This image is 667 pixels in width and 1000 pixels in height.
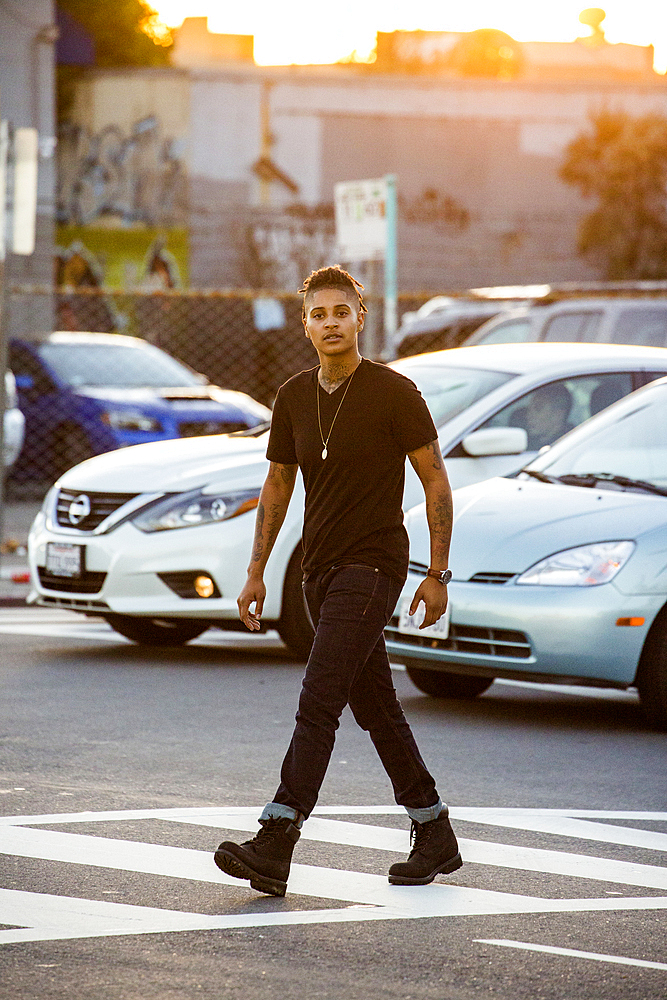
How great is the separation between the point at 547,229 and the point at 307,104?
5825 mm

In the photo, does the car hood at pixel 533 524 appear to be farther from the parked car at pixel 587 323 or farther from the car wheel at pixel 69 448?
the car wheel at pixel 69 448

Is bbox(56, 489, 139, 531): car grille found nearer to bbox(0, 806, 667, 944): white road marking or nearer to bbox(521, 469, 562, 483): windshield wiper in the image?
bbox(521, 469, 562, 483): windshield wiper

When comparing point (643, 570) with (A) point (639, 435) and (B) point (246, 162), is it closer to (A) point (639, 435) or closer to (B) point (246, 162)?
(A) point (639, 435)

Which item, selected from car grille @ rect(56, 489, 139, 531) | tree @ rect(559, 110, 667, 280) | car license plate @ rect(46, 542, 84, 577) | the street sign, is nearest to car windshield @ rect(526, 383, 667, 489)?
car grille @ rect(56, 489, 139, 531)

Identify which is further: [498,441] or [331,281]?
[498,441]

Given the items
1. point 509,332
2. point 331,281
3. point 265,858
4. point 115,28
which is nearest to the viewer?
point 265,858

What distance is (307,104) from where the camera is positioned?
118ft

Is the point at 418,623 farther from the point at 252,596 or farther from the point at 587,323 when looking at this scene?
the point at 587,323

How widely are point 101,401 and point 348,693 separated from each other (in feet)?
42.9

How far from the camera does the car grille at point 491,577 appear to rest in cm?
747

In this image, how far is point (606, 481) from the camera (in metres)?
8.12

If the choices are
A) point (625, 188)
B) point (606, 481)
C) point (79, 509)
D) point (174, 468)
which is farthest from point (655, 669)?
point (625, 188)

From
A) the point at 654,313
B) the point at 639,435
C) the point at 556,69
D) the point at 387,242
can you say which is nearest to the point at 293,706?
the point at 639,435

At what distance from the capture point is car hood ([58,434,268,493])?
9.24 m
